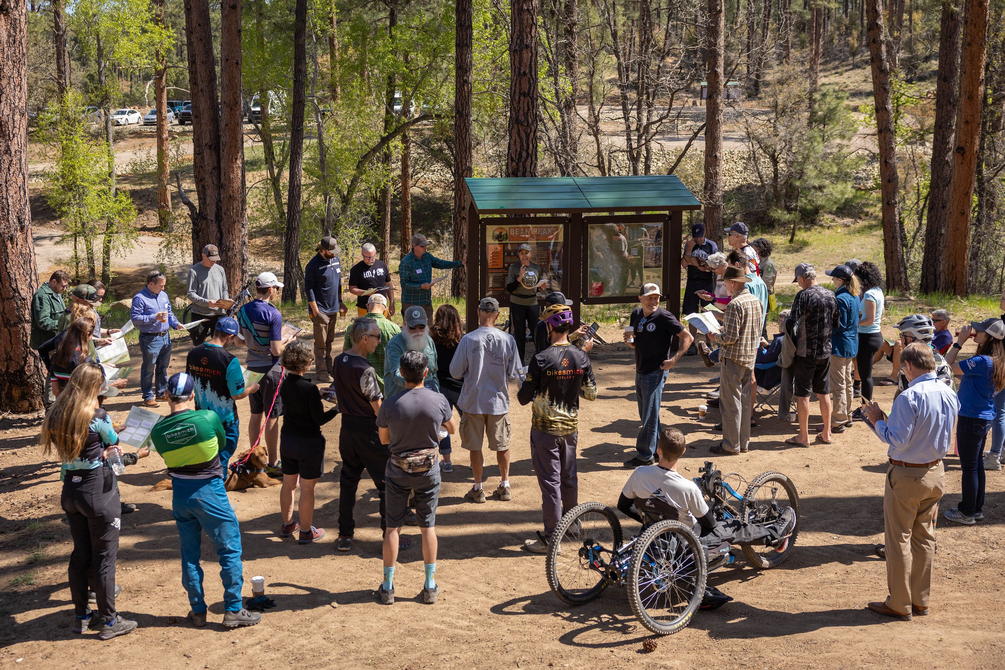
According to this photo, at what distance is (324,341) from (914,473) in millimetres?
7419

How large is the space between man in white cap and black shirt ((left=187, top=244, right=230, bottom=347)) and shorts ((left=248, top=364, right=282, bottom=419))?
101 inches

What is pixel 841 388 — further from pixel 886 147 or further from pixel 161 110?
pixel 161 110

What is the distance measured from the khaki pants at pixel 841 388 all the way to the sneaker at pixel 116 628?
735cm

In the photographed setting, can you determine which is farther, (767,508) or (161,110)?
(161,110)

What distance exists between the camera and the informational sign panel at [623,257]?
37.4 ft

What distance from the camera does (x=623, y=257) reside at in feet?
37.7

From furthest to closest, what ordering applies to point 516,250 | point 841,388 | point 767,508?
point 516,250, point 841,388, point 767,508

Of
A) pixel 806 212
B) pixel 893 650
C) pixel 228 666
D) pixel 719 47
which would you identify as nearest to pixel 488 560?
pixel 228 666

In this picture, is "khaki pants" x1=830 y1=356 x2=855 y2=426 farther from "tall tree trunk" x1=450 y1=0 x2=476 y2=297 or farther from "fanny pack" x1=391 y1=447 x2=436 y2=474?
"tall tree trunk" x1=450 y1=0 x2=476 y2=297

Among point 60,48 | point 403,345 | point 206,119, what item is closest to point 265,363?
point 403,345

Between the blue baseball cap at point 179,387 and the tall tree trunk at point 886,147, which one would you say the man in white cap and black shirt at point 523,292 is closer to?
the blue baseball cap at point 179,387

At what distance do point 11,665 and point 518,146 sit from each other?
33.0 feet

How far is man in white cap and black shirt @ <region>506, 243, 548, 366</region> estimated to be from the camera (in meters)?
10.6

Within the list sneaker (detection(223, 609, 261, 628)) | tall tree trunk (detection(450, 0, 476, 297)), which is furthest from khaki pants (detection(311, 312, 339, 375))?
tall tree trunk (detection(450, 0, 476, 297))
